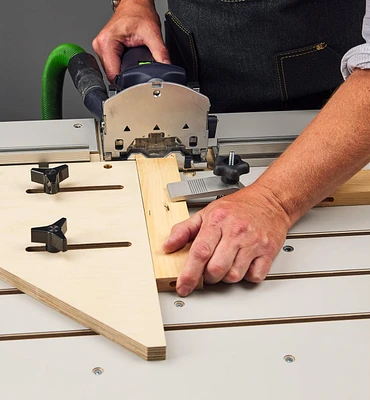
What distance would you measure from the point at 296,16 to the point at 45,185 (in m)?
0.94

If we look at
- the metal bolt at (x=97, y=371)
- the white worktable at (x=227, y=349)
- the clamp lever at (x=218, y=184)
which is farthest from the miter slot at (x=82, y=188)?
the metal bolt at (x=97, y=371)

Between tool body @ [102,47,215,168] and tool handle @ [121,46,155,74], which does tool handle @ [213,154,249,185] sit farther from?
tool handle @ [121,46,155,74]

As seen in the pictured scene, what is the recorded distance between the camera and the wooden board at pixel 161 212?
139 cm

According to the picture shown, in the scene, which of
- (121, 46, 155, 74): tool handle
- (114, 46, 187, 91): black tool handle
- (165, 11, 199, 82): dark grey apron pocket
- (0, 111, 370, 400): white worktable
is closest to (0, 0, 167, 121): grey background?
(165, 11, 199, 82): dark grey apron pocket

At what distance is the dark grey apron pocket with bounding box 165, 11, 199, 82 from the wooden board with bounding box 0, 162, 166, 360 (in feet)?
2.27

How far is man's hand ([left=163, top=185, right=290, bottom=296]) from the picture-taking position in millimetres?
1375

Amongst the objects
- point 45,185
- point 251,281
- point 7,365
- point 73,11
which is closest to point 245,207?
point 251,281

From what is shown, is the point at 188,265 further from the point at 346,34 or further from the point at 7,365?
the point at 346,34

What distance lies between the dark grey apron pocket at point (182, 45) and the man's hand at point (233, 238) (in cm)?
86

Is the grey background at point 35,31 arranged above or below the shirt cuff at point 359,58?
below

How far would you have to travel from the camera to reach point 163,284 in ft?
4.52

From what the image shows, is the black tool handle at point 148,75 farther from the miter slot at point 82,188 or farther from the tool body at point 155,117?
the miter slot at point 82,188

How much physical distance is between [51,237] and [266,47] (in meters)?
1.06

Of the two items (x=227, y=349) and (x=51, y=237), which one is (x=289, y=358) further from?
(x=51, y=237)
